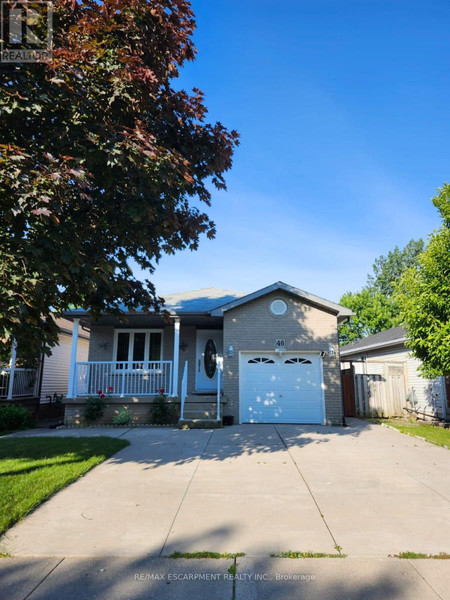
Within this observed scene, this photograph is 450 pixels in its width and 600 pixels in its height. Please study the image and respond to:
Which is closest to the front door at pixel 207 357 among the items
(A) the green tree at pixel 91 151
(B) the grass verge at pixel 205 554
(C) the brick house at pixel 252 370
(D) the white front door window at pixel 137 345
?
(C) the brick house at pixel 252 370

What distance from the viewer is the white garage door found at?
1186 cm

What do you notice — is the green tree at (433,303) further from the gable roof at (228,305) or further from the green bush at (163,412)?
the green bush at (163,412)

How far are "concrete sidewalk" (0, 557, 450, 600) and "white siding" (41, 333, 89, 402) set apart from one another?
584 inches

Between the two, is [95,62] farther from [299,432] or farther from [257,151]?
[299,432]

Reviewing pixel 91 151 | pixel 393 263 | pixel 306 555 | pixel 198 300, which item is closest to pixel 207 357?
pixel 198 300

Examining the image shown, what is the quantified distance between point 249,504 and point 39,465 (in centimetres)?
400

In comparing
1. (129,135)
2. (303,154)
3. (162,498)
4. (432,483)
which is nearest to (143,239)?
(129,135)

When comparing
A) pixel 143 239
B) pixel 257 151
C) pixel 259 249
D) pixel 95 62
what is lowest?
pixel 143 239

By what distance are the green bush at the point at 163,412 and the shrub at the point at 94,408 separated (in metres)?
1.64

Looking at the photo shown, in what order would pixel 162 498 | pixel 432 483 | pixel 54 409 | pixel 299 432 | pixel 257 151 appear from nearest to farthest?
pixel 162 498, pixel 432 483, pixel 299 432, pixel 257 151, pixel 54 409

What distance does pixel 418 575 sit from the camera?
2.98 metres

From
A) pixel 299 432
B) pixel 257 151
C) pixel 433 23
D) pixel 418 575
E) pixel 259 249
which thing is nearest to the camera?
pixel 418 575

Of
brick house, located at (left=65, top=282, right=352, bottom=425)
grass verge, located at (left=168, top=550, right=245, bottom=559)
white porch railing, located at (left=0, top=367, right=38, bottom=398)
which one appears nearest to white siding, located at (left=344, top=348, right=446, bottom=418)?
brick house, located at (left=65, top=282, right=352, bottom=425)

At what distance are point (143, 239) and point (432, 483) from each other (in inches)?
241
